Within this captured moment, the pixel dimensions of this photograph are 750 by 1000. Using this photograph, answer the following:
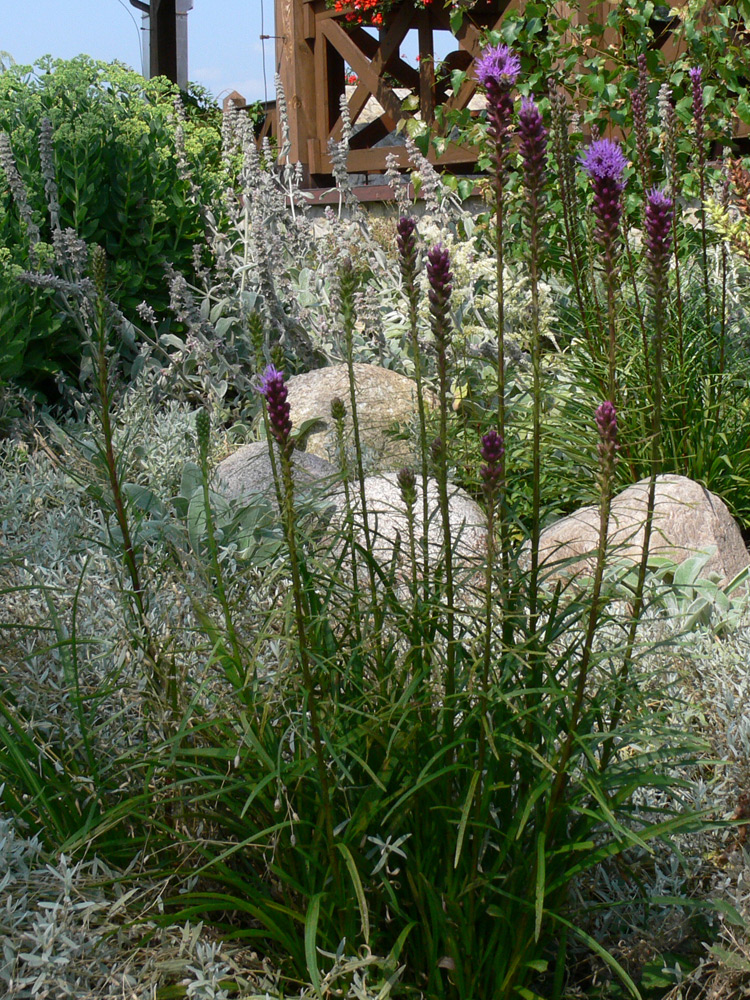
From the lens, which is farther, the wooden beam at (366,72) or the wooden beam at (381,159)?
→ the wooden beam at (366,72)

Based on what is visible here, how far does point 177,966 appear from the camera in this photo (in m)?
1.48

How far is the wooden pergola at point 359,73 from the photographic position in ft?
28.1

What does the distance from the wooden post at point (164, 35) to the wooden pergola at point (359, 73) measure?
1.47 metres

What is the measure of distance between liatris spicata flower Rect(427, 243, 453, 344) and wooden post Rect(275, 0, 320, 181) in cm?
880

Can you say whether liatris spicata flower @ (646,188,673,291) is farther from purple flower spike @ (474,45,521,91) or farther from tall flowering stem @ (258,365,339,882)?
tall flowering stem @ (258,365,339,882)

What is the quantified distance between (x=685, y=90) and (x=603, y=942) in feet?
16.5

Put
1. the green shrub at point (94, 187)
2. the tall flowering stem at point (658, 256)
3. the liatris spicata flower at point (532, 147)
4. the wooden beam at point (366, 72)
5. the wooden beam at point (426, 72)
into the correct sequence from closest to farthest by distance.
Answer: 1. the liatris spicata flower at point (532, 147)
2. the tall flowering stem at point (658, 256)
3. the green shrub at point (94, 187)
4. the wooden beam at point (426, 72)
5. the wooden beam at point (366, 72)

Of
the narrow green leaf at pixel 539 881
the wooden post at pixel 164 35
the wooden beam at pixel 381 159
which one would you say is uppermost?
the wooden post at pixel 164 35

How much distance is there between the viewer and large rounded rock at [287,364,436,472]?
439cm

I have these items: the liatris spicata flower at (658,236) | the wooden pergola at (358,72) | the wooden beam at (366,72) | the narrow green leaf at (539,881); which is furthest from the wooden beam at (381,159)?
the narrow green leaf at (539,881)

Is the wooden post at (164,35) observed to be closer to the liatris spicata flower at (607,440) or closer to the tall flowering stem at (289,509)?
the tall flowering stem at (289,509)

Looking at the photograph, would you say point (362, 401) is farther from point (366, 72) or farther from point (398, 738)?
point (366, 72)

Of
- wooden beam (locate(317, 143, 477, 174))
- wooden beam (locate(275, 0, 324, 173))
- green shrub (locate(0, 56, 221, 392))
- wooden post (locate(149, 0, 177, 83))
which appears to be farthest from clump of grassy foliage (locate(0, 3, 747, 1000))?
wooden post (locate(149, 0, 177, 83))

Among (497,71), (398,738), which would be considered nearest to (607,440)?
(497,71)
